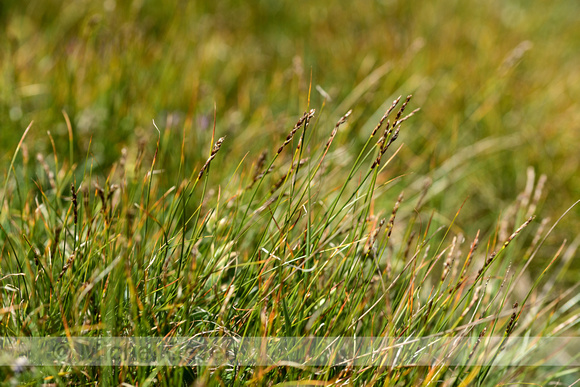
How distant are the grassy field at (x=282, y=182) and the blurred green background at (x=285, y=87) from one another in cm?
2

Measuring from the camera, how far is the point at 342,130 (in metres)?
2.13

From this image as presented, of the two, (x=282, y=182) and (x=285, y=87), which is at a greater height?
(x=282, y=182)

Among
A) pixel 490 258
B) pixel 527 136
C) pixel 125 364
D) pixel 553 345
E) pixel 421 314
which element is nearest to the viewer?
pixel 125 364

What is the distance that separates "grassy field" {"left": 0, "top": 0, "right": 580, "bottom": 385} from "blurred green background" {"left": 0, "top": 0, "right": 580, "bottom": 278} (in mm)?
17

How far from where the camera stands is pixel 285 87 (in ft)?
9.93

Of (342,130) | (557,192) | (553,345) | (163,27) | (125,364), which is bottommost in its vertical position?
(553,345)

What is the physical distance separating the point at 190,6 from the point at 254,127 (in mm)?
1698

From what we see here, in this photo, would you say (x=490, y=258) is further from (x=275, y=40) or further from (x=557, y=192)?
(x=275, y=40)

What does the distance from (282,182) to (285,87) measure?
186 centimetres

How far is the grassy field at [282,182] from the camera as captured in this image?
1.16 metres

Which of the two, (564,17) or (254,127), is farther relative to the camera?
(564,17)

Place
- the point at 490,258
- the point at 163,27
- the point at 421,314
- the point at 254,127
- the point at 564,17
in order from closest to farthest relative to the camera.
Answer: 1. the point at 490,258
2. the point at 421,314
3. the point at 254,127
4. the point at 163,27
5. the point at 564,17

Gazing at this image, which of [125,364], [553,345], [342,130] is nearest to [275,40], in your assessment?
[342,130]

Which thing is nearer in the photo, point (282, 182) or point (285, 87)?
point (282, 182)
